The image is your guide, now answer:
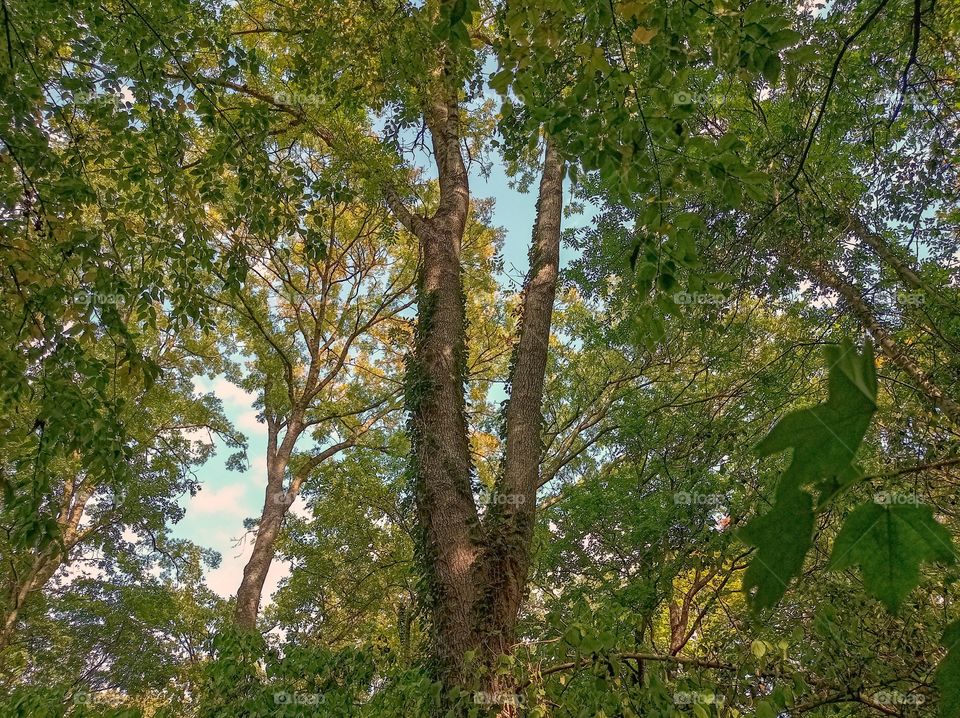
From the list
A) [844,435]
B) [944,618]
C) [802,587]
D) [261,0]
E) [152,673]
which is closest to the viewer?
[844,435]

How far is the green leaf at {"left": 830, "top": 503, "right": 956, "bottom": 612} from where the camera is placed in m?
0.32

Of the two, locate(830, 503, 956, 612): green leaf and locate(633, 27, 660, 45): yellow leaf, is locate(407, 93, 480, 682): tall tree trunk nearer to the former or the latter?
locate(633, 27, 660, 45): yellow leaf

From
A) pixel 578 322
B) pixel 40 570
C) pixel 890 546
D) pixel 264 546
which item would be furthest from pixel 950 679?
pixel 40 570

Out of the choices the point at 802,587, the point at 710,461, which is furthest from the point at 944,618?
the point at 710,461

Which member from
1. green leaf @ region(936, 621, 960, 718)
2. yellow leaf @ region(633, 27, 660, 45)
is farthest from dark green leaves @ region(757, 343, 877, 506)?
yellow leaf @ region(633, 27, 660, 45)

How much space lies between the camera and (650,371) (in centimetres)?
663

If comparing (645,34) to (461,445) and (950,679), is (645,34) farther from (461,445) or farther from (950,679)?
(461,445)

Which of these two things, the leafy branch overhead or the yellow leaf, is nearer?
the leafy branch overhead

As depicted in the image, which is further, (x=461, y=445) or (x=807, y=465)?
(x=461, y=445)

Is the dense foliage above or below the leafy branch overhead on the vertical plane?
above

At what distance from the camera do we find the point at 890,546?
0.33 metres

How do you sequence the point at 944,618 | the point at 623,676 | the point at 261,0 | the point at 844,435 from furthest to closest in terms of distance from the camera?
the point at 261,0, the point at 944,618, the point at 623,676, the point at 844,435

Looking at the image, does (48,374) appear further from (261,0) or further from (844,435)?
(261,0)

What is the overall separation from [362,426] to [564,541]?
550 cm
